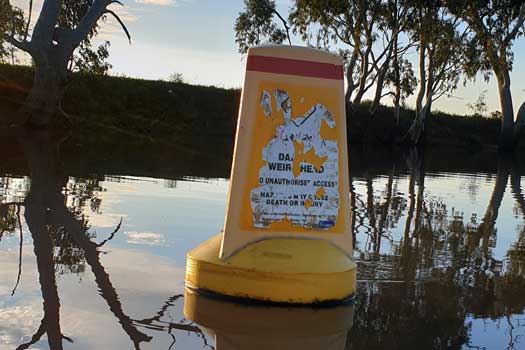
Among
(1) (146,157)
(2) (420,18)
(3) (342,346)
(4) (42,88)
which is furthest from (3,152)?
(2) (420,18)

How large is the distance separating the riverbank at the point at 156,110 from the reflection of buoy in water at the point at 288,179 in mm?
19598

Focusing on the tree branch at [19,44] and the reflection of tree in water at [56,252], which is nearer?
the reflection of tree in water at [56,252]

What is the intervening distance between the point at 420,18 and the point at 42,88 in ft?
73.8

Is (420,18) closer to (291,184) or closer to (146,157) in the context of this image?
(146,157)

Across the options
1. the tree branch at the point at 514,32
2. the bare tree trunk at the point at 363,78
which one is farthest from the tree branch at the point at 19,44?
the tree branch at the point at 514,32

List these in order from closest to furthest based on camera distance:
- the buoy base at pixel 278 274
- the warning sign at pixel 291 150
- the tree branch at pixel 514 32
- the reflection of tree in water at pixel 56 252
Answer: the reflection of tree in water at pixel 56 252
the buoy base at pixel 278 274
the warning sign at pixel 291 150
the tree branch at pixel 514 32

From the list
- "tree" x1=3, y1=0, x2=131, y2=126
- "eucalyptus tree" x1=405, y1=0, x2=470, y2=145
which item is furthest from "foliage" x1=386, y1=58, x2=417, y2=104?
"tree" x1=3, y1=0, x2=131, y2=126

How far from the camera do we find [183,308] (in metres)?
3.56

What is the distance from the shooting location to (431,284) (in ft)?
15.0

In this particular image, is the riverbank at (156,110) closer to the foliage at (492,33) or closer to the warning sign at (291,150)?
the foliage at (492,33)

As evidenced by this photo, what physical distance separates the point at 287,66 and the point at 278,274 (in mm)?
1216

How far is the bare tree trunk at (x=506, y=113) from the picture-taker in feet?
140

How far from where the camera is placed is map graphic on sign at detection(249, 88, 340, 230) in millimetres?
3988

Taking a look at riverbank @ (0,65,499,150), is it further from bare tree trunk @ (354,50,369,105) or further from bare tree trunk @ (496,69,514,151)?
bare tree trunk @ (496,69,514,151)
